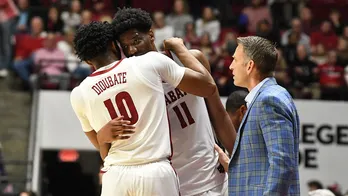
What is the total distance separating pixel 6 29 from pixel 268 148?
11442 millimetres

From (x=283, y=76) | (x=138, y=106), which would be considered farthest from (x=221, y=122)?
(x=283, y=76)

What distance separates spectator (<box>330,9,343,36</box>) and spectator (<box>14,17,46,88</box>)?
6.44 m

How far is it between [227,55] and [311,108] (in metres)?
1.86

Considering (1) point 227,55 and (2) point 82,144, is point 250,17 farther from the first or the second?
(2) point 82,144

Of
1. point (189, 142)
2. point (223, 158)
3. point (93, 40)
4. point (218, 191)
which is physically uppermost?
point (93, 40)

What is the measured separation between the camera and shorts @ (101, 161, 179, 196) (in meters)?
4.61

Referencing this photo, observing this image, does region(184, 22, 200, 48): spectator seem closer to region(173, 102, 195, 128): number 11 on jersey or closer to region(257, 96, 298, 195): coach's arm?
region(173, 102, 195, 128): number 11 on jersey

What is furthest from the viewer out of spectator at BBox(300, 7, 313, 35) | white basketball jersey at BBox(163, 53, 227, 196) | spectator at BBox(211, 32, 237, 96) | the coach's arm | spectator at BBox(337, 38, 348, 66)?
spectator at BBox(300, 7, 313, 35)

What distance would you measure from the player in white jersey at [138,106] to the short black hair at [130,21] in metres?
0.11

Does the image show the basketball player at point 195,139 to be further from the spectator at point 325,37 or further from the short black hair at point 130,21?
the spectator at point 325,37

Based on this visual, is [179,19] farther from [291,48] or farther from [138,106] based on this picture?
[138,106]

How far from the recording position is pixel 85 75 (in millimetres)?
13914

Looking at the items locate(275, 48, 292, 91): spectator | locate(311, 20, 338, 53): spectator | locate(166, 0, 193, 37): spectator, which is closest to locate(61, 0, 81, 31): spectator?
locate(166, 0, 193, 37): spectator

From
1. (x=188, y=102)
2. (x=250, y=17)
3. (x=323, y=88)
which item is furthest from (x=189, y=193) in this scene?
(x=250, y=17)
